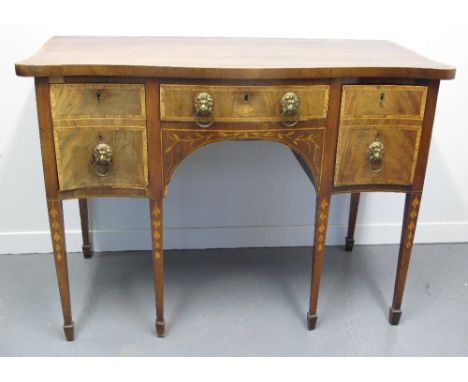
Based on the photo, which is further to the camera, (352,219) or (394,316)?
(352,219)

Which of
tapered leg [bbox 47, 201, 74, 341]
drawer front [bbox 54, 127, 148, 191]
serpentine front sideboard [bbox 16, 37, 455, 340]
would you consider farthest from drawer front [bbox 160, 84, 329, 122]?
tapered leg [bbox 47, 201, 74, 341]

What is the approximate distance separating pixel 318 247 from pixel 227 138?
0.46 m

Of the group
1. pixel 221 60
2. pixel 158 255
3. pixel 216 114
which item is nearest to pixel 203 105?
pixel 216 114

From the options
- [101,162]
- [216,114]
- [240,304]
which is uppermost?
[216,114]

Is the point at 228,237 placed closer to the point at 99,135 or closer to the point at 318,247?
the point at 318,247

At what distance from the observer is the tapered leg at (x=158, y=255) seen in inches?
60.9

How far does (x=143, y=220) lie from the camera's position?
2156 millimetres

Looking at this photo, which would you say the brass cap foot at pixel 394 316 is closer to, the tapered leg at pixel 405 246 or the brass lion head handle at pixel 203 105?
the tapered leg at pixel 405 246

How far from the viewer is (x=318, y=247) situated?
1651 mm

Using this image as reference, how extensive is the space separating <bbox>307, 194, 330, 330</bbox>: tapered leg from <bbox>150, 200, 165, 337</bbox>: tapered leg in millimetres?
464

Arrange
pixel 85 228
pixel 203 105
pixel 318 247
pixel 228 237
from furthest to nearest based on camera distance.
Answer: pixel 228 237, pixel 85 228, pixel 318 247, pixel 203 105

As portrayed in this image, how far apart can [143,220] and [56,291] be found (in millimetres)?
429

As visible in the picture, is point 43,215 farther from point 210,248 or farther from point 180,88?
point 180,88

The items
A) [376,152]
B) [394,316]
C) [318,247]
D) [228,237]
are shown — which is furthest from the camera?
Result: [228,237]
